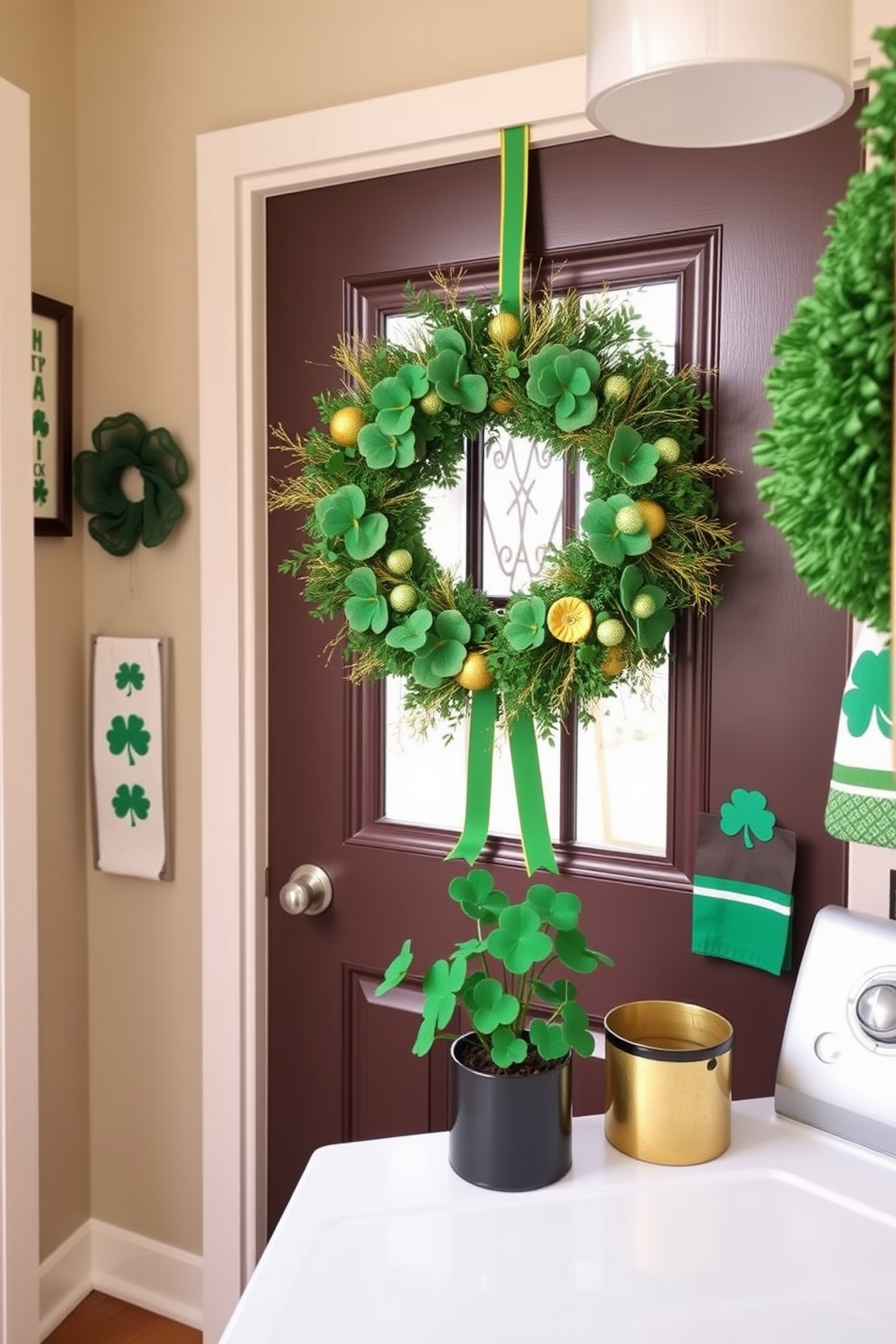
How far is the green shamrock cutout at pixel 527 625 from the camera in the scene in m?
1.32

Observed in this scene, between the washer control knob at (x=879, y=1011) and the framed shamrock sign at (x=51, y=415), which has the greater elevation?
the framed shamrock sign at (x=51, y=415)

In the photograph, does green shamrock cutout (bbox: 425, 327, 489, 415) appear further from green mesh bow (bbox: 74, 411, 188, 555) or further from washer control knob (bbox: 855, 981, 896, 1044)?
washer control knob (bbox: 855, 981, 896, 1044)

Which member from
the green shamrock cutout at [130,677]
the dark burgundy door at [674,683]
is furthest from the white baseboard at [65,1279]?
the green shamrock cutout at [130,677]

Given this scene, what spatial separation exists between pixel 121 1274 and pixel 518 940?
134cm

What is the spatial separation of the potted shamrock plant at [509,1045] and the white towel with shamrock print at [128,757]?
80 cm

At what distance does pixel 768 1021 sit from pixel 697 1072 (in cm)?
43

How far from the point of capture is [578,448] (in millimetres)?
1382

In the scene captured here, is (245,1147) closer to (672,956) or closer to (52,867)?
(52,867)

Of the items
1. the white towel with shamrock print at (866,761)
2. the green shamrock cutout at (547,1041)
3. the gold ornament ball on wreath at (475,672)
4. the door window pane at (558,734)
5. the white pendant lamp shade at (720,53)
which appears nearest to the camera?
the white pendant lamp shade at (720,53)

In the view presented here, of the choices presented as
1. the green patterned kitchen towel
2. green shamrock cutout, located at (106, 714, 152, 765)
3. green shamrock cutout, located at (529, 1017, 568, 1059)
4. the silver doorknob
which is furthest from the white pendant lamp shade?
green shamrock cutout, located at (106, 714, 152, 765)

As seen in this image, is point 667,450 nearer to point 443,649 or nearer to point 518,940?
point 443,649

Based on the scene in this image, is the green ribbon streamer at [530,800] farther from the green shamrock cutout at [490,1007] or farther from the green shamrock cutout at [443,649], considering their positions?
the green shamrock cutout at [490,1007]

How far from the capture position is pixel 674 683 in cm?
149

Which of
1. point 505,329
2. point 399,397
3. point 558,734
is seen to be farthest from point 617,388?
point 558,734
